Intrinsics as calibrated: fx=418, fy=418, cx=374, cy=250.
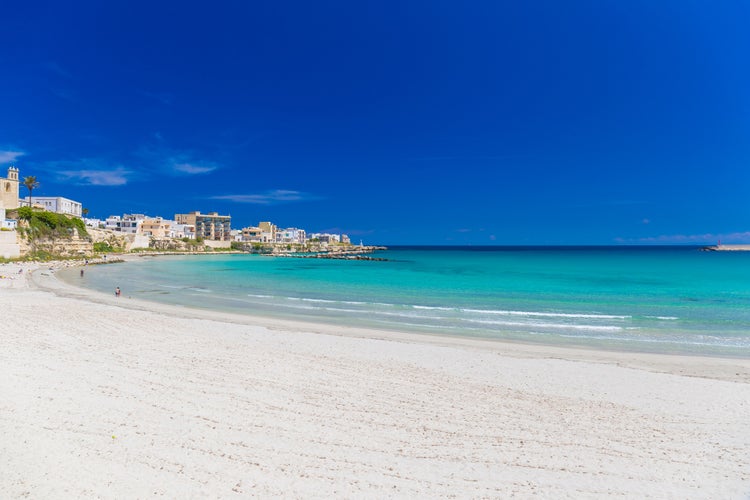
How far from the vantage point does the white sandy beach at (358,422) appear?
15.7 ft

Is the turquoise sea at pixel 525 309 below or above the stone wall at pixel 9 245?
below

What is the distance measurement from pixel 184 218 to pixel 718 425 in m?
163

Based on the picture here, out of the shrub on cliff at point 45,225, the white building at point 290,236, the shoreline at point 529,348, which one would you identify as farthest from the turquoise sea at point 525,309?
the white building at point 290,236

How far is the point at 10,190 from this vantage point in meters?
69.9

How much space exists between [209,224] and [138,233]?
37.5m

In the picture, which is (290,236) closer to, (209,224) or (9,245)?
(209,224)

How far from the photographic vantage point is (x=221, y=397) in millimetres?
7438

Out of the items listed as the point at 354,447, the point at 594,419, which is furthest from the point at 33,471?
the point at 594,419

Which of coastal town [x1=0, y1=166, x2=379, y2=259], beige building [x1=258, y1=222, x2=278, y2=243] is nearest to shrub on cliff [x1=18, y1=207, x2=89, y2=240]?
coastal town [x1=0, y1=166, x2=379, y2=259]

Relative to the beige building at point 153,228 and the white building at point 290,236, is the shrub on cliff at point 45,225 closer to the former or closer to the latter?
A: the beige building at point 153,228

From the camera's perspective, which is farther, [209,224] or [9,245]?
[209,224]

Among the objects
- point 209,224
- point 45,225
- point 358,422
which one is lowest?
point 358,422

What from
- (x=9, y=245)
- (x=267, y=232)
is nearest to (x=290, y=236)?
(x=267, y=232)

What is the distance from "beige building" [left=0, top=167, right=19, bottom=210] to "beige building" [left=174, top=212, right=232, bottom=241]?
71.7m
